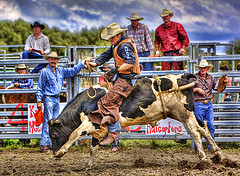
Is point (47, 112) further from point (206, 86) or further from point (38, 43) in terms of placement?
point (206, 86)

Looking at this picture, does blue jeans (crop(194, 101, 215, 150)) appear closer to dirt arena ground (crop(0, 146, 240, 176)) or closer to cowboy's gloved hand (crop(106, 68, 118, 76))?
dirt arena ground (crop(0, 146, 240, 176))

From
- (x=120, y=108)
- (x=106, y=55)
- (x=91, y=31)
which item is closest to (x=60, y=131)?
(x=120, y=108)

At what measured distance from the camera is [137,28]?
8.69 m

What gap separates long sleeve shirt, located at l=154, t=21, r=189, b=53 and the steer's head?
11.4 feet

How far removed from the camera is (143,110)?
598cm

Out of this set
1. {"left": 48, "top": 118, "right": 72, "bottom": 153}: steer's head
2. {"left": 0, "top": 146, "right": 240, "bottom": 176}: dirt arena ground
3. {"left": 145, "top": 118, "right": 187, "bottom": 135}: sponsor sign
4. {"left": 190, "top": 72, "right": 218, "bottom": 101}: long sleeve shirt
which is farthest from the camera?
{"left": 145, "top": 118, "right": 187, "bottom": 135}: sponsor sign

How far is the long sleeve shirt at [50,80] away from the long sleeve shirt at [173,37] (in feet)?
7.38

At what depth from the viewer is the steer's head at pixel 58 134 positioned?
20.0ft

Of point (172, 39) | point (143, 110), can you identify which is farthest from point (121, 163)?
point (172, 39)

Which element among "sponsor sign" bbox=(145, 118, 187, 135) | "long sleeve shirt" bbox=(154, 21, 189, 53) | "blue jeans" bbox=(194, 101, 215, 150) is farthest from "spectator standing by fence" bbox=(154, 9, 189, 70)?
"sponsor sign" bbox=(145, 118, 187, 135)

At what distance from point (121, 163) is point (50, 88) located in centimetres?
247

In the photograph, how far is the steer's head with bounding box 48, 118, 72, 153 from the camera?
6098 mm

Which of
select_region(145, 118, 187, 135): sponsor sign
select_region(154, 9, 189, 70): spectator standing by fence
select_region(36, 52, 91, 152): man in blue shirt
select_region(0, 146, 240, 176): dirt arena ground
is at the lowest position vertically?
select_region(0, 146, 240, 176): dirt arena ground

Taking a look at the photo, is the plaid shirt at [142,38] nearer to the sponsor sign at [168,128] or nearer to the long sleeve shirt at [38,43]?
the sponsor sign at [168,128]
